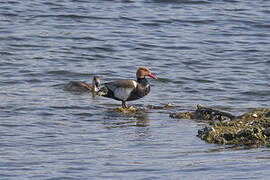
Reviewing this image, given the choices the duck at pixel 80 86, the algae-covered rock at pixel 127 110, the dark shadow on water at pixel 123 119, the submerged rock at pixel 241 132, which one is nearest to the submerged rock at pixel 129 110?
the algae-covered rock at pixel 127 110

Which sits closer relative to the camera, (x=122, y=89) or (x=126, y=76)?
(x=122, y=89)

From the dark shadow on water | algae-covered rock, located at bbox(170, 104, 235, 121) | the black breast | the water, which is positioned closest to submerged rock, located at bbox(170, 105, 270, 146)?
the water

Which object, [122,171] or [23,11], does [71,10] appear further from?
[122,171]

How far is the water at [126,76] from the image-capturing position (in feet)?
25.3

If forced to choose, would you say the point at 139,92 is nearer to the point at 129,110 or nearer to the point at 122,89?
the point at 122,89

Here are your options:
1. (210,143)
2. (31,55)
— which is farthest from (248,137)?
(31,55)

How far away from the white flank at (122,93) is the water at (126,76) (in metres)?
0.35

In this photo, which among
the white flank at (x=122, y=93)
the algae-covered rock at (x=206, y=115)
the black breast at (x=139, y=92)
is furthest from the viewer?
the black breast at (x=139, y=92)

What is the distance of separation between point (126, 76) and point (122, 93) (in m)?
3.15

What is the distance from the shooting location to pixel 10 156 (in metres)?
8.09

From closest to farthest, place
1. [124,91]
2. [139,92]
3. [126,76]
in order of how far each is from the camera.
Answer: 1. [124,91]
2. [139,92]
3. [126,76]

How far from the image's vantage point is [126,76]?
15.8m

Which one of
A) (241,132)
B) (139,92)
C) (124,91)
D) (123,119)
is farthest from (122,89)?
(241,132)

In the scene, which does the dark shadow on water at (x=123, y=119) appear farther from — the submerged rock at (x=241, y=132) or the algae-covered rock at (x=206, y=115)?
the submerged rock at (x=241, y=132)
